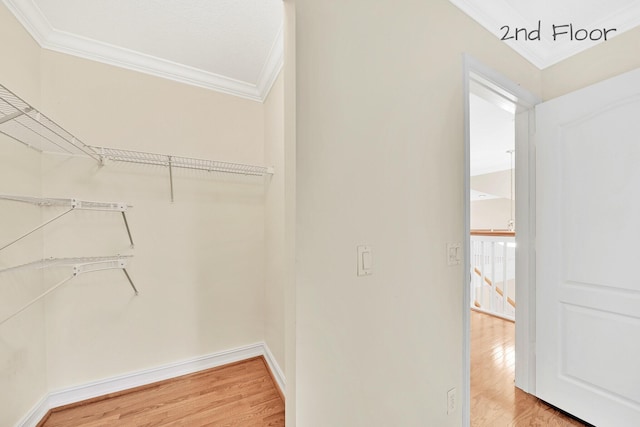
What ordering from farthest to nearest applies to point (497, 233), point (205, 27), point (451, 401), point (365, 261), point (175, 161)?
point (497, 233), point (175, 161), point (205, 27), point (451, 401), point (365, 261)

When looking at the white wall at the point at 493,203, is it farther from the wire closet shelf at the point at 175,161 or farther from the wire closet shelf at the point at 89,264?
the wire closet shelf at the point at 89,264

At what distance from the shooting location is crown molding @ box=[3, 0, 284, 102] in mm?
1465

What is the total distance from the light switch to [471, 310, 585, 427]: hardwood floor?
53.7 inches

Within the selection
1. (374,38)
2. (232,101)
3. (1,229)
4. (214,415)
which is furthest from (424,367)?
(232,101)

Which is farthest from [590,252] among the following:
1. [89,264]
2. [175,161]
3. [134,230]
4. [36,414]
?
[36,414]

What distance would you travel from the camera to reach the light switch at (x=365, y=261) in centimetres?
101

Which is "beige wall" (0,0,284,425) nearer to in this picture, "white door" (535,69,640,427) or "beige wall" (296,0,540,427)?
"beige wall" (296,0,540,427)

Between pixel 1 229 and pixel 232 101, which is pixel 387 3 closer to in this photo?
pixel 232 101

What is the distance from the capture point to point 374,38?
3.48 ft

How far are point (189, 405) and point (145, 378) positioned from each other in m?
0.48

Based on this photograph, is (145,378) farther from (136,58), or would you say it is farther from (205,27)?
(205,27)

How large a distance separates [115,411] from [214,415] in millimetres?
652

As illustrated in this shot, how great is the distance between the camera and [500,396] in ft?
5.72

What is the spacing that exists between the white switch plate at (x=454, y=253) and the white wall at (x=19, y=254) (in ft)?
7.55
